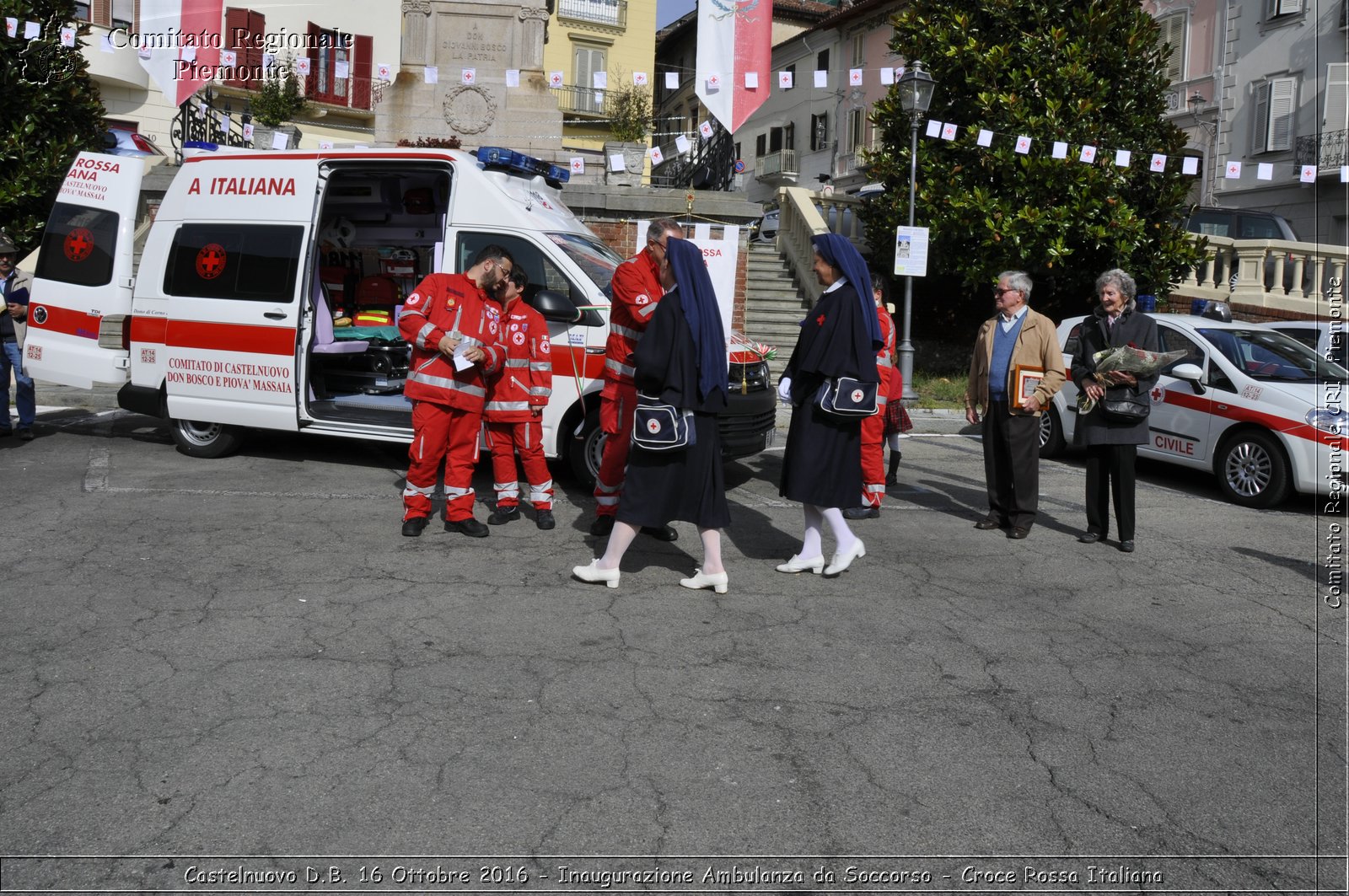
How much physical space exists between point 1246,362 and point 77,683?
28.9 feet

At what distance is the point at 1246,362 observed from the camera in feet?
31.3

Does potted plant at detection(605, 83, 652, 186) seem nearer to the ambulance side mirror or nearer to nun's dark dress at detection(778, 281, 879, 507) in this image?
the ambulance side mirror

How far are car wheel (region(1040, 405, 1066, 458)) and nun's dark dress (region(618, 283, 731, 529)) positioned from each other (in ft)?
20.8

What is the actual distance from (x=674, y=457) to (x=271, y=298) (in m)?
4.42

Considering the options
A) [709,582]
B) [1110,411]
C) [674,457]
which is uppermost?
[1110,411]

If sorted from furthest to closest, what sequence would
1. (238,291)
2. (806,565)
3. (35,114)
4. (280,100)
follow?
(280,100)
(35,114)
(238,291)
(806,565)

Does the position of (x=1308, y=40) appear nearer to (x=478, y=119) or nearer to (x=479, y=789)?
(x=478, y=119)

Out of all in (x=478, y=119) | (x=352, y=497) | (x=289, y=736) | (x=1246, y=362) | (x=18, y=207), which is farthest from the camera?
(x=478, y=119)

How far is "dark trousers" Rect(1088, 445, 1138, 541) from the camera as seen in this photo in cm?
741

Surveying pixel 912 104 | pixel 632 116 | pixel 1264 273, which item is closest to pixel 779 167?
pixel 632 116

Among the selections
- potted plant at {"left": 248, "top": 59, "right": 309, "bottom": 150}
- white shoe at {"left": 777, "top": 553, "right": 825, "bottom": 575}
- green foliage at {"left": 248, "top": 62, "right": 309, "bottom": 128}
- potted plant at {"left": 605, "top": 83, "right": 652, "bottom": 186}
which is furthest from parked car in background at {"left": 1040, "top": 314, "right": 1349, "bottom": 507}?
green foliage at {"left": 248, "top": 62, "right": 309, "bottom": 128}

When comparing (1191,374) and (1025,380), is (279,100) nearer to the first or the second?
(1191,374)

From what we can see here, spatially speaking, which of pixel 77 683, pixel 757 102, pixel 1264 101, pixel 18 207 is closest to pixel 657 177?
pixel 757 102

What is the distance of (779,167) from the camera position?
47625 millimetres
